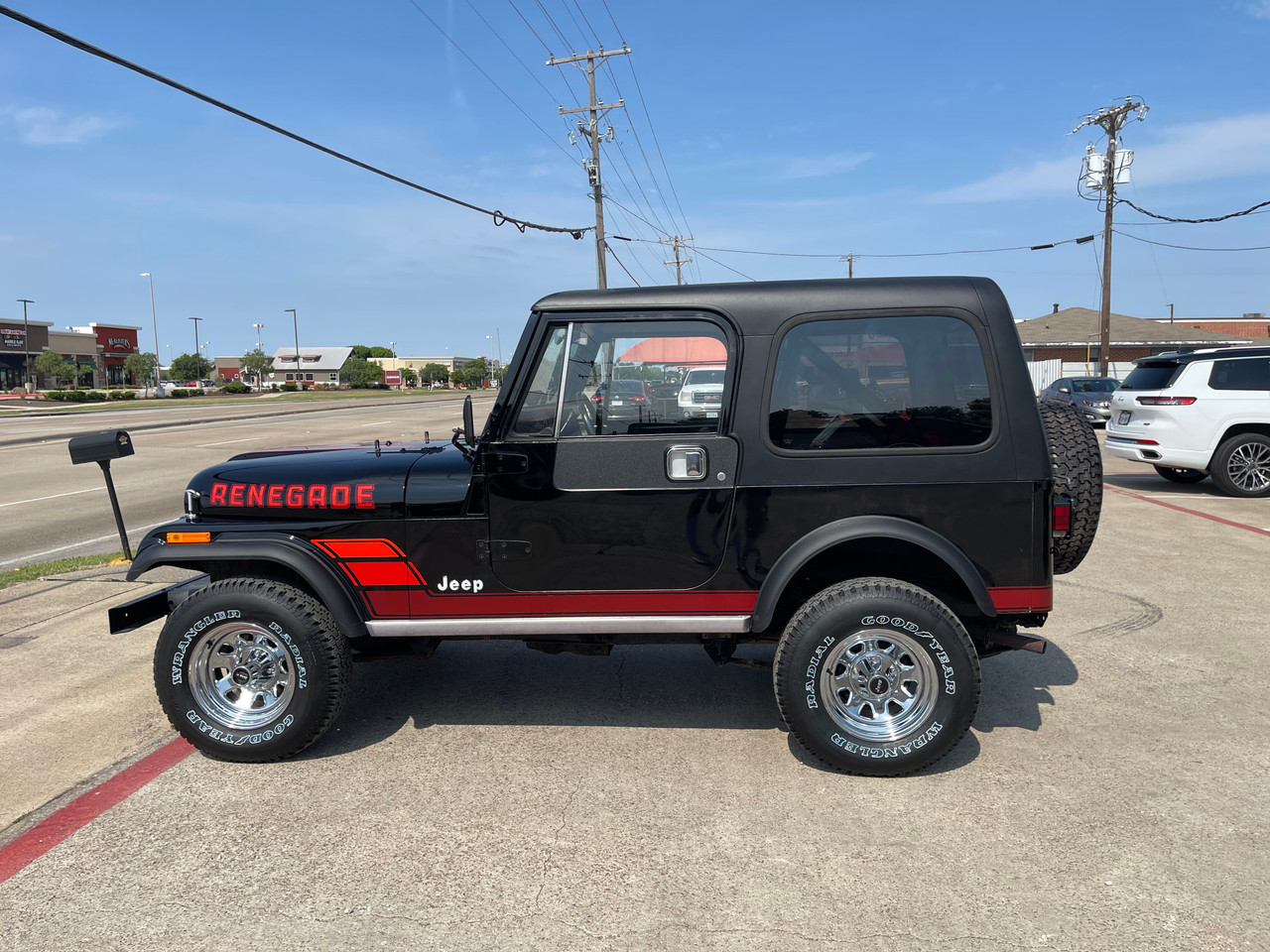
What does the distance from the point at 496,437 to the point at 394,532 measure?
2.06 feet

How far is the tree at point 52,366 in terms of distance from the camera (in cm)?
7244

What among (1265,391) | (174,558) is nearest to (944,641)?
(174,558)

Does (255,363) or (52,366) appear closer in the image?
(52,366)

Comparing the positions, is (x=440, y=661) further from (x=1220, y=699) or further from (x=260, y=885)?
(x=1220, y=699)

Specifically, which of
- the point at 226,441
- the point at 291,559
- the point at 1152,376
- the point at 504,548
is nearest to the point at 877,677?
the point at 504,548

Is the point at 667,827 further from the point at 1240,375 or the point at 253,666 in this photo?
the point at 1240,375

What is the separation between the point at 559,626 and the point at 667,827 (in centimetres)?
97

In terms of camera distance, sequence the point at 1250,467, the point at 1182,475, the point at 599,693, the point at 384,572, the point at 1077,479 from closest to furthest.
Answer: the point at 1077,479 → the point at 384,572 → the point at 599,693 → the point at 1250,467 → the point at 1182,475

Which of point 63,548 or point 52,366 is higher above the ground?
point 52,366

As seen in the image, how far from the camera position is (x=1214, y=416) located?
1066cm

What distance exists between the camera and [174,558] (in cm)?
379

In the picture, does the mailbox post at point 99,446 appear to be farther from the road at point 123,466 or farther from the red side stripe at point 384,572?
the red side stripe at point 384,572

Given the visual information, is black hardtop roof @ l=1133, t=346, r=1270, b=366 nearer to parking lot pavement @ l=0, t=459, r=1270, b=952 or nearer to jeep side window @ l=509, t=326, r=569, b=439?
parking lot pavement @ l=0, t=459, r=1270, b=952

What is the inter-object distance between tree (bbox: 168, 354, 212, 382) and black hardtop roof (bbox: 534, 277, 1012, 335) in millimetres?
117643
